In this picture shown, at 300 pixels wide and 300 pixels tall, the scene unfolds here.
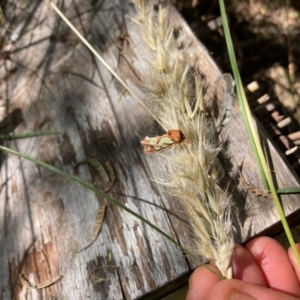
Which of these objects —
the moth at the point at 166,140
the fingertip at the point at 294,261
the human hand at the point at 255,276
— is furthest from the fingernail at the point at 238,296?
the moth at the point at 166,140

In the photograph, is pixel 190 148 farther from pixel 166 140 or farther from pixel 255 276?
pixel 255 276

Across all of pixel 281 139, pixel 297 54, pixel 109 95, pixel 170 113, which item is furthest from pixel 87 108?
pixel 297 54

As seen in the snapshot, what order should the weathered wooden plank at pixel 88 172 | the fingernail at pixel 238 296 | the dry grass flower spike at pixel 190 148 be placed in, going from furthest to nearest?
the weathered wooden plank at pixel 88 172, the dry grass flower spike at pixel 190 148, the fingernail at pixel 238 296

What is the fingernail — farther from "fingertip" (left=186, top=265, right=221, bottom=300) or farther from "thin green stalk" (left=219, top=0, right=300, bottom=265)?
"thin green stalk" (left=219, top=0, right=300, bottom=265)

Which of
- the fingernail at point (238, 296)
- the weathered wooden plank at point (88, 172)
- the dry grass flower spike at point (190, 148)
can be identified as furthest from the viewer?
the weathered wooden plank at point (88, 172)

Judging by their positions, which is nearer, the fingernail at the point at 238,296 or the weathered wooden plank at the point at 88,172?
the fingernail at the point at 238,296

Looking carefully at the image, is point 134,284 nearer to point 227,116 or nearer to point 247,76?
point 227,116

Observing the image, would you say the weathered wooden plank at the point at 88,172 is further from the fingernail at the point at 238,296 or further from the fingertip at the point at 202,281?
the fingernail at the point at 238,296
